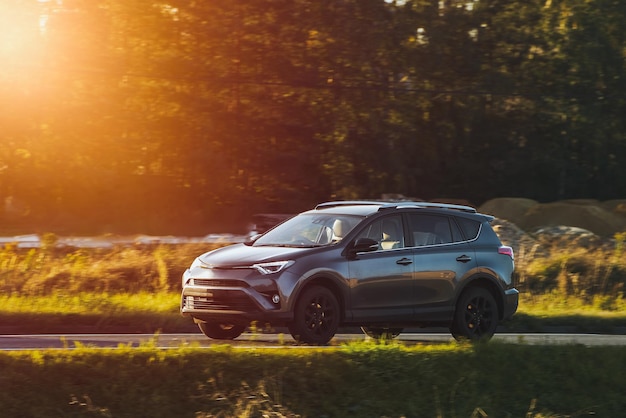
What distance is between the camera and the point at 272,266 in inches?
502

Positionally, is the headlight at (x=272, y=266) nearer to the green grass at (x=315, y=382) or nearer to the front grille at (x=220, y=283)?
the front grille at (x=220, y=283)

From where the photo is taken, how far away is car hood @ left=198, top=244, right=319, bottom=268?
12883mm

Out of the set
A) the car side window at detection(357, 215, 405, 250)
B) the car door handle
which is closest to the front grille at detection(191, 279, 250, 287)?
the car side window at detection(357, 215, 405, 250)

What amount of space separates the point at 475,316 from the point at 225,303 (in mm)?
3560

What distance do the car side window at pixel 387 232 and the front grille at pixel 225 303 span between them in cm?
172

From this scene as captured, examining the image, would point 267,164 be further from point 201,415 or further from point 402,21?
point 201,415

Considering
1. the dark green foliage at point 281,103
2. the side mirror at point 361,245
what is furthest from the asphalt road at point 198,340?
the dark green foliage at point 281,103

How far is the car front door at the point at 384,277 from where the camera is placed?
13305 millimetres

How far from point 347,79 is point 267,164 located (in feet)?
15.1

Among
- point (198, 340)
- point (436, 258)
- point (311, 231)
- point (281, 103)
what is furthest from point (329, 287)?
point (281, 103)

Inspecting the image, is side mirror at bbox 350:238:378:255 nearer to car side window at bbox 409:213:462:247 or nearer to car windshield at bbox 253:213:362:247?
car windshield at bbox 253:213:362:247

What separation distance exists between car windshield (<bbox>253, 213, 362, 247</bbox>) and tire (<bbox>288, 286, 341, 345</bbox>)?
70 centimetres

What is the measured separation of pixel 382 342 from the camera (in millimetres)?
13195

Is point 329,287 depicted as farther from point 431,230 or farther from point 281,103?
point 281,103
